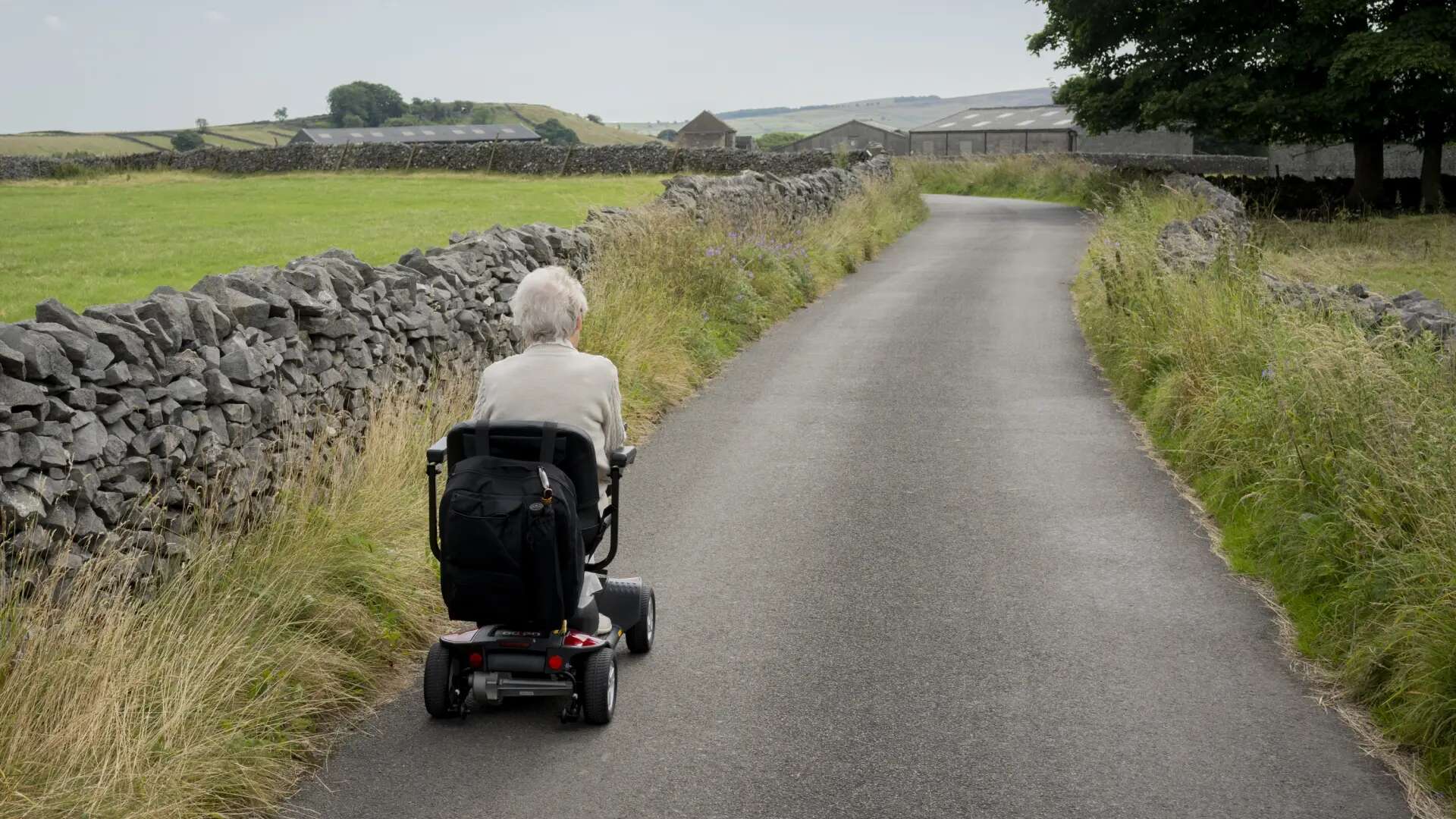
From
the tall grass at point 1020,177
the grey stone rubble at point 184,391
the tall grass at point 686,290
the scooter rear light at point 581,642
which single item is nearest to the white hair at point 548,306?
the scooter rear light at point 581,642

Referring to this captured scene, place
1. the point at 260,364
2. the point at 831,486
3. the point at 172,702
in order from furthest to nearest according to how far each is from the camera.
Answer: the point at 831,486 < the point at 260,364 < the point at 172,702

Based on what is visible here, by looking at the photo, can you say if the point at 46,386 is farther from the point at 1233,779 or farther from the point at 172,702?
the point at 1233,779

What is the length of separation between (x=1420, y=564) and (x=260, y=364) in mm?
5830

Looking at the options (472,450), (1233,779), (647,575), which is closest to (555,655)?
(472,450)

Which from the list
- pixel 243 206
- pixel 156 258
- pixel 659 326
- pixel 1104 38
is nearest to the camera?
pixel 659 326

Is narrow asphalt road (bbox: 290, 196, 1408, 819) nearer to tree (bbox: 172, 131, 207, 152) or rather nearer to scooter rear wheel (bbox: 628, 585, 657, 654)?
scooter rear wheel (bbox: 628, 585, 657, 654)

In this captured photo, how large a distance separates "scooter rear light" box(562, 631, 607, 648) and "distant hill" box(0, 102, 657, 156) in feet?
285

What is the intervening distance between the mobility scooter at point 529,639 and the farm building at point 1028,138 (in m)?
58.8

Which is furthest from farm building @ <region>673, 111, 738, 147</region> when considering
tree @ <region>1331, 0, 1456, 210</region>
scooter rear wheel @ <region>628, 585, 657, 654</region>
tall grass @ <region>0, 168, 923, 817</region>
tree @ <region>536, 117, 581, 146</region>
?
scooter rear wheel @ <region>628, 585, 657, 654</region>

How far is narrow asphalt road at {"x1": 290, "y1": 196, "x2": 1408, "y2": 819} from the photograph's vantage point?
460 cm

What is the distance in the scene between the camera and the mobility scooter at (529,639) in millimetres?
4844

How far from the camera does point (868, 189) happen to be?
29078 mm

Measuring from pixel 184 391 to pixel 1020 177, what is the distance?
42.0 meters

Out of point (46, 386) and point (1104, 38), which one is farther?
point (1104, 38)
